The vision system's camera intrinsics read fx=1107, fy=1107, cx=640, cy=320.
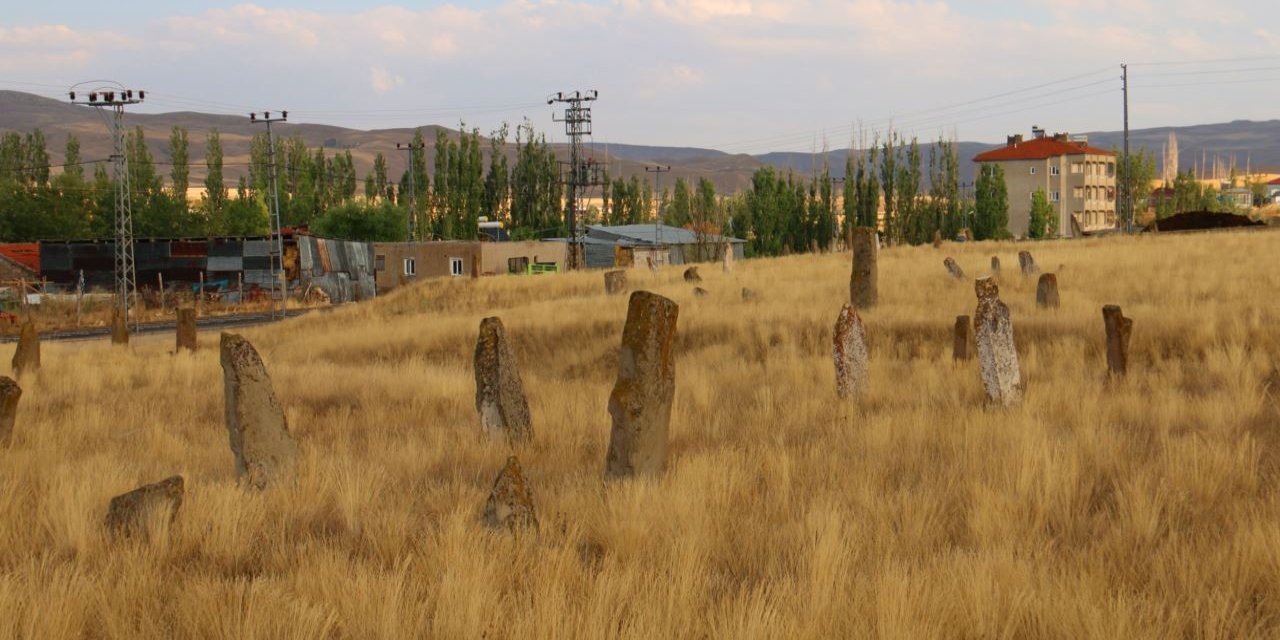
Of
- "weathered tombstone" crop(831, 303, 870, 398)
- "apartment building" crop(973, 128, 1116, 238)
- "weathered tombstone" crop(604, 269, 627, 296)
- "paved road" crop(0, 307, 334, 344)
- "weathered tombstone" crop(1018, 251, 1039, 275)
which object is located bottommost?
"paved road" crop(0, 307, 334, 344)

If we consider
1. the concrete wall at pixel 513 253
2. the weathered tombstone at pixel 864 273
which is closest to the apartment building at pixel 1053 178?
the concrete wall at pixel 513 253

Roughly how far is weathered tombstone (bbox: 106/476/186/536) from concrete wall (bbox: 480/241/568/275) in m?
55.3

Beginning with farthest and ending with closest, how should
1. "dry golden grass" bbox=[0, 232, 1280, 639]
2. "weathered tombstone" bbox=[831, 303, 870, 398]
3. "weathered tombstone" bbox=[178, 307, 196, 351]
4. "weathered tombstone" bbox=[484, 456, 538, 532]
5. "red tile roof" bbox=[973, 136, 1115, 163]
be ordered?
"red tile roof" bbox=[973, 136, 1115, 163], "weathered tombstone" bbox=[178, 307, 196, 351], "weathered tombstone" bbox=[831, 303, 870, 398], "weathered tombstone" bbox=[484, 456, 538, 532], "dry golden grass" bbox=[0, 232, 1280, 639]

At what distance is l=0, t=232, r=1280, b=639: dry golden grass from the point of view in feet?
16.4

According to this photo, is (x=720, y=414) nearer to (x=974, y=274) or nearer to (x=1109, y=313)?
(x=1109, y=313)

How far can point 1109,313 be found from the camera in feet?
39.3

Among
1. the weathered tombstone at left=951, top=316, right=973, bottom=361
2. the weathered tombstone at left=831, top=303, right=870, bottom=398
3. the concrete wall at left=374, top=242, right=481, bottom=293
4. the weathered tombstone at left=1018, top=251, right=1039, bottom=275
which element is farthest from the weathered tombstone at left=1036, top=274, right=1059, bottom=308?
the concrete wall at left=374, top=242, right=481, bottom=293

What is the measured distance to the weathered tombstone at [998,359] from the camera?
11.0 m

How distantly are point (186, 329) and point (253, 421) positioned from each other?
1699 centimetres

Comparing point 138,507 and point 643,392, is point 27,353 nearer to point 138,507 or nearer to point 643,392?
point 138,507

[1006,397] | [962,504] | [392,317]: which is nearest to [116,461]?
[962,504]

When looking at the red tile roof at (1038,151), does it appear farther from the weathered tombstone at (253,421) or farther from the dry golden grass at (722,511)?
the weathered tombstone at (253,421)

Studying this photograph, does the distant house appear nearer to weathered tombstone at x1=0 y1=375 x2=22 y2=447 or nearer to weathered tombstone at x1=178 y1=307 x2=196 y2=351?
weathered tombstone at x1=178 y1=307 x2=196 y2=351

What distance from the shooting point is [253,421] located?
28.3ft
